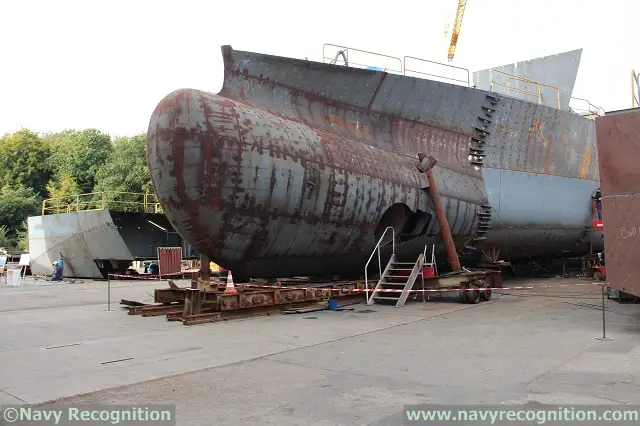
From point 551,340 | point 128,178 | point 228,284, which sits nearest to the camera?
point 551,340

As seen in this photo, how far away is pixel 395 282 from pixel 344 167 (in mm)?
3311

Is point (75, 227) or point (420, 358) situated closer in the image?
point (420, 358)

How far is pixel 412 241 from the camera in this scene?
544 inches

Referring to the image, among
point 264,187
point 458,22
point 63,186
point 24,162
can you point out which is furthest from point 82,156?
point 264,187

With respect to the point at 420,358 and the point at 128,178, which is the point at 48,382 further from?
the point at 128,178

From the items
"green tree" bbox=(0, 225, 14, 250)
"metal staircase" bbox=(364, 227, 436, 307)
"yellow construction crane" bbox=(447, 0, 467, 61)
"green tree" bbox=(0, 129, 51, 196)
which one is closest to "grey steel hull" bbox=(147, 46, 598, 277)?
"metal staircase" bbox=(364, 227, 436, 307)

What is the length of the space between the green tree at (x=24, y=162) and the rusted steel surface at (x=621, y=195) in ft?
204

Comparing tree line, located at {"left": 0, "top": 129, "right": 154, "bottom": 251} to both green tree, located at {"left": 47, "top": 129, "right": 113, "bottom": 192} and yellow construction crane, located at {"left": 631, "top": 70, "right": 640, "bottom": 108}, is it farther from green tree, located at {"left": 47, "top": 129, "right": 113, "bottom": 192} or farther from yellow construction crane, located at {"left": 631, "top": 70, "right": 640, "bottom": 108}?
yellow construction crane, located at {"left": 631, "top": 70, "right": 640, "bottom": 108}

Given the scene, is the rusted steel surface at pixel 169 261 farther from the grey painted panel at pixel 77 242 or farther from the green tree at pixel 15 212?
the green tree at pixel 15 212

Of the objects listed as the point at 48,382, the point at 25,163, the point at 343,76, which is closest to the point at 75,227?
the point at 343,76

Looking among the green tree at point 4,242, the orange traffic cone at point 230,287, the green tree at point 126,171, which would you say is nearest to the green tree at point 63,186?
the green tree at point 126,171

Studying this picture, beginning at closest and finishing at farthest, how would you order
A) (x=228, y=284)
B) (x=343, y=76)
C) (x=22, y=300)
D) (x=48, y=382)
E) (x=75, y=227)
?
(x=48, y=382), (x=228, y=284), (x=343, y=76), (x=22, y=300), (x=75, y=227)

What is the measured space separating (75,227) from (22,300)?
904 centimetres

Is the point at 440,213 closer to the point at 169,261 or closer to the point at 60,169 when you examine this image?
the point at 169,261
